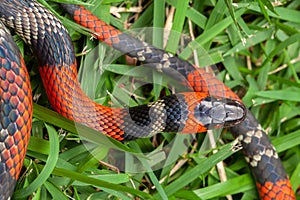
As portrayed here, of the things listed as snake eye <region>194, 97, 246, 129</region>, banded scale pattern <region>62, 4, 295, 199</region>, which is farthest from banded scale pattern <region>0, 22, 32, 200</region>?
snake eye <region>194, 97, 246, 129</region>

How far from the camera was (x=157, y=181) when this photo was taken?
170 inches

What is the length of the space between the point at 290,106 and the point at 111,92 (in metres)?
1.68

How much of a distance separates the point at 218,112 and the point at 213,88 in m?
0.33

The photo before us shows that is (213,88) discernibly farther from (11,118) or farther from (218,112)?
(11,118)

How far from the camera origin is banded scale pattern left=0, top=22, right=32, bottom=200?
3684 millimetres

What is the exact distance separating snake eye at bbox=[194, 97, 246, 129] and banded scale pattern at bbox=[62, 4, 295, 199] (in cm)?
25

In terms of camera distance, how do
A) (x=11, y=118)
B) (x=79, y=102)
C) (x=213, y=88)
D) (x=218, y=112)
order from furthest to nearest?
(x=213, y=88) → (x=218, y=112) → (x=79, y=102) → (x=11, y=118)

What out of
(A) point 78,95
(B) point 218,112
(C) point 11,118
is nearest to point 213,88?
(B) point 218,112

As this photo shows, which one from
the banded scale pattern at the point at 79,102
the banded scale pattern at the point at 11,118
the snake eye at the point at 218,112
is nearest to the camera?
the banded scale pattern at the point at 11,118

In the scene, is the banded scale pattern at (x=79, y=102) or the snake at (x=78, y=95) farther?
the banded scale pattern at (x=79, y=102)

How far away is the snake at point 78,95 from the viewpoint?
372 centimetres

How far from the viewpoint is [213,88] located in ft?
15.0

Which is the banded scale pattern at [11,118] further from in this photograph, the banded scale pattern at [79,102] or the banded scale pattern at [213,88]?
the banded scale pattern at [213,88]

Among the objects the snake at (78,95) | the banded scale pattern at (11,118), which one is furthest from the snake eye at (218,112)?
the banded scale pattern at (11,118)
